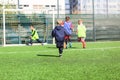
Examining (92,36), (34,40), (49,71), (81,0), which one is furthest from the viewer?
(81,0)

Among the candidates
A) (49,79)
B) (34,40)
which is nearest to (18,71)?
(49,79)

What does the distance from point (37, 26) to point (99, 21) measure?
7.66 meters

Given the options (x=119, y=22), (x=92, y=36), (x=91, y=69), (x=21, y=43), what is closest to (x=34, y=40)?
(x=21, y=43)

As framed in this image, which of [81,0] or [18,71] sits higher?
[81,0]

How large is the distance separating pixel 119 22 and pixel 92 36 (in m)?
3.53

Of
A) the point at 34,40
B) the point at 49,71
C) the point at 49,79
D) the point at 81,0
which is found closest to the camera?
the point at 49,79

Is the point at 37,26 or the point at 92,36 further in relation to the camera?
the point at 92,36

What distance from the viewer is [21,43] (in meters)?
32.7

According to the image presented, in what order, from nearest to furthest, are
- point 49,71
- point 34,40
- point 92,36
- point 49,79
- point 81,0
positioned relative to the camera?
point 49,79, point 49,71, point 34,40, point 92,36, point 81,0

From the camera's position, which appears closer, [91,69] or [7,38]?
[91,69]

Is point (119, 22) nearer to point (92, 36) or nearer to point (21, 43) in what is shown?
point (92, 36)

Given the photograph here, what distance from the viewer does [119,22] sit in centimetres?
3872

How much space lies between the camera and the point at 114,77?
380 inches

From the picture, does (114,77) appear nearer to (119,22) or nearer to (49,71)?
(49,71)
